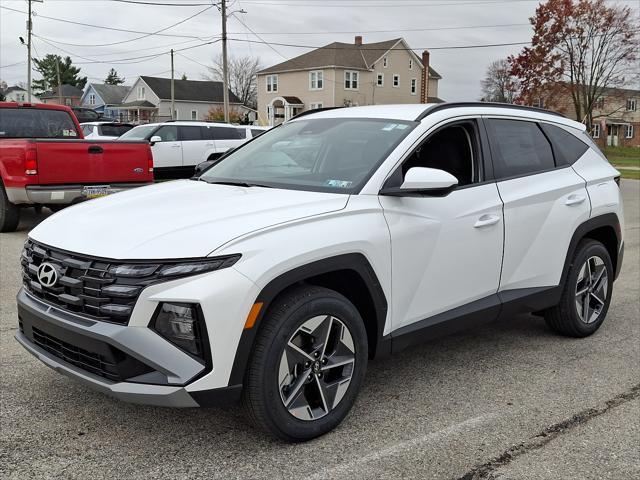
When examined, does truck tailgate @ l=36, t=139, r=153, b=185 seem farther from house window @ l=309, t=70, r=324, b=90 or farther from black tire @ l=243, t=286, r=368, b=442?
house window @ l=309, t=70, r=324, b=90

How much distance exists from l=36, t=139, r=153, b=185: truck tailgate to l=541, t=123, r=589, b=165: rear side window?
6.20m

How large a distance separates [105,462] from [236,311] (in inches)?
39.5

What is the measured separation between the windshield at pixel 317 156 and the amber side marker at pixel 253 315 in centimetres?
95

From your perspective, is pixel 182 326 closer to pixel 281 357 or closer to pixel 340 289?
pixel 281 357

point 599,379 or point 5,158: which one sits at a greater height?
point 5,158

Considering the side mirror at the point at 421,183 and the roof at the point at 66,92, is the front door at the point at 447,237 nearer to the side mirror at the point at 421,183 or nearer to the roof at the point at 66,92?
the side mirror at the point at 421,183

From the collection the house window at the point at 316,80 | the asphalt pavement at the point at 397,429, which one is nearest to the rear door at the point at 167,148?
the asphalt pavement at the point at 397,429

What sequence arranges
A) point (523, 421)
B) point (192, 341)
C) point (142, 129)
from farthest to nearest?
point (142, 129) < point (523, 421) < point (192, 341)

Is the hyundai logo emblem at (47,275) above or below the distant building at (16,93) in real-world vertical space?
below

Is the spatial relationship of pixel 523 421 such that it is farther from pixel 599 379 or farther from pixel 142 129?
pixel 142 129

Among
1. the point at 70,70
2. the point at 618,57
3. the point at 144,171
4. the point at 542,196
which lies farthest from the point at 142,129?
the point at 70,70

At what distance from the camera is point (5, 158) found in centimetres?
904

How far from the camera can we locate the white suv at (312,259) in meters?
2.89

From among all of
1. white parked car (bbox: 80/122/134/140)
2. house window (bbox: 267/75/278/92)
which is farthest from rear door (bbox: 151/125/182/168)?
house window (bbox: 267/75/278/92)
